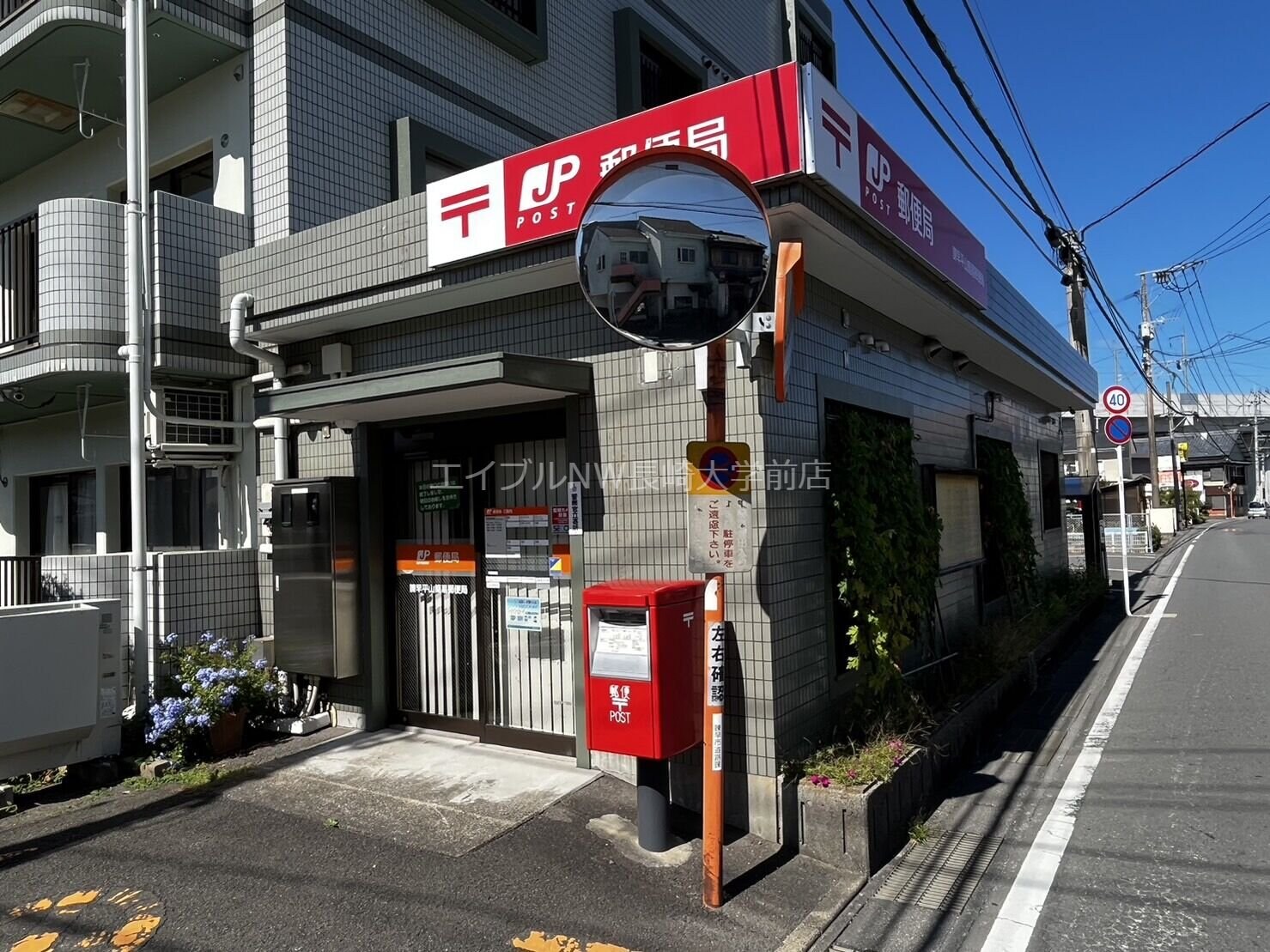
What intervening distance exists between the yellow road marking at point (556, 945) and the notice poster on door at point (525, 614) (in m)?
2.46

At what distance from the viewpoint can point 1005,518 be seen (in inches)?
388

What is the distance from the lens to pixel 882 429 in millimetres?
6250

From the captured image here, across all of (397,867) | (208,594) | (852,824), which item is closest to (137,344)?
(208,594)

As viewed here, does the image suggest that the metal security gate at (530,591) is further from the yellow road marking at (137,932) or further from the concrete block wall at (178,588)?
the yellow road marking at (137,932)

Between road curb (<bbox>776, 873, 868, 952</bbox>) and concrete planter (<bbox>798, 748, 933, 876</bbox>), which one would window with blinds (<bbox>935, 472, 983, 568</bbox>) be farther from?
road curb (<bbox>776, 873, 868, 952</bbox>)

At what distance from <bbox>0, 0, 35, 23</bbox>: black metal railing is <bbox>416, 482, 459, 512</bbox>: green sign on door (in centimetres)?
627

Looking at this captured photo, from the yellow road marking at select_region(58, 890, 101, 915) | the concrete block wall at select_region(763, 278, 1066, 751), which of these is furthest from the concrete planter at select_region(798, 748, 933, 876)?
the yellow road marking at select_region(58, 890, 101, 915)

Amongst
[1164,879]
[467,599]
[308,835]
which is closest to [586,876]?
[308,835]

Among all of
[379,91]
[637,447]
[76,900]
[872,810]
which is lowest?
[76,900]

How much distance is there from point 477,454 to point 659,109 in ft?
8.97

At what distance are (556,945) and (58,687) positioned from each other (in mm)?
3964

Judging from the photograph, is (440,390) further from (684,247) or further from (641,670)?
(641,670)

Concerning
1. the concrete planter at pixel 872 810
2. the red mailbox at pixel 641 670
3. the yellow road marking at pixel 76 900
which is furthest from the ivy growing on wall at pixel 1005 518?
the yellow road marking at pixel 76 900

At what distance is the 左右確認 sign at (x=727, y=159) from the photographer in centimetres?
436
